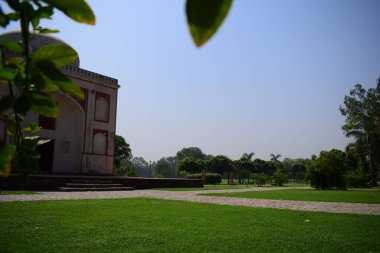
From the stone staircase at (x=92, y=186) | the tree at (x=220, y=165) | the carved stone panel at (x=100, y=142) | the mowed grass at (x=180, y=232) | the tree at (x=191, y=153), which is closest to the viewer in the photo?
the mowed grass at (x=180, y=232)

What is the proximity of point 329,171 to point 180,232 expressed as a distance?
19203mm

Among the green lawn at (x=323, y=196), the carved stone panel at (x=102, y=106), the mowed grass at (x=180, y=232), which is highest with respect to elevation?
the carved stone panel at (x=102, y=106)

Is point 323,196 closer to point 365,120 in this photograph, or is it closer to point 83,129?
point 83,129

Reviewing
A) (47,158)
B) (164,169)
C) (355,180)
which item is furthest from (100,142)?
(164,169)

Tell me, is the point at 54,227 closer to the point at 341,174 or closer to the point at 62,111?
the point at 62,111

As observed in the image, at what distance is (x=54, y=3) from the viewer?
0.60 metres

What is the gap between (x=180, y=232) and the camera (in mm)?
4883

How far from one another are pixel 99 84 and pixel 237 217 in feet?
52.6

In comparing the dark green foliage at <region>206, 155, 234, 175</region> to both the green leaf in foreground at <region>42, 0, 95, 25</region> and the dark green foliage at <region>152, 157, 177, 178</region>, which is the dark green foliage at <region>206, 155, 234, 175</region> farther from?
the green leaf in foreground at <region>42, 0, 95, 25</region>

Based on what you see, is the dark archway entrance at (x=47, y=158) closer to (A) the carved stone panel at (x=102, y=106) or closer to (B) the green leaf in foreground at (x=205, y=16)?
(A) the carved stone panel at (x=102, y=106)

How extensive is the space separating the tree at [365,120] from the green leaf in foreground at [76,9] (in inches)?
1451

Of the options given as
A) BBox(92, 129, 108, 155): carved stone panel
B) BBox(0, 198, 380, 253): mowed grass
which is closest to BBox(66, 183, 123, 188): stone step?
BBox(92, 129, 108, 155): carved stone panel

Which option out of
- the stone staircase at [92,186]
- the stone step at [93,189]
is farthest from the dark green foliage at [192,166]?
the stone step at [93,189]

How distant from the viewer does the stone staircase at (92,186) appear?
47.9ft
